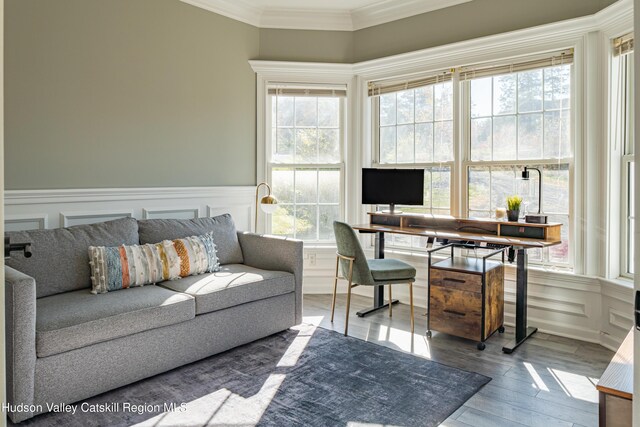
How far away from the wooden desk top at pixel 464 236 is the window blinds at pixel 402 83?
1380 mm

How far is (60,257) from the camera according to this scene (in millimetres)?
2939

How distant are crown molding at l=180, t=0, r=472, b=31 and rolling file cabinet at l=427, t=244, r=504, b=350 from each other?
95.5 inches

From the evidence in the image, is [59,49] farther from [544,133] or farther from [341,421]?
[544,133]

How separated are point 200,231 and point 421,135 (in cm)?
224

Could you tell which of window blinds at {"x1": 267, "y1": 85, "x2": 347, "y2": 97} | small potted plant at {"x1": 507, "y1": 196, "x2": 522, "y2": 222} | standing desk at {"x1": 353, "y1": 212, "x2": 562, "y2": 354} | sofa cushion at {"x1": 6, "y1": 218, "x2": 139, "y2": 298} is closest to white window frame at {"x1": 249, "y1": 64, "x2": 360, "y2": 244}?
window blinds at {"x1": 267, "y1": 85, "x2": 347, "y2": 97}

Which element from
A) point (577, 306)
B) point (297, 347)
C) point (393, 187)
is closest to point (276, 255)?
point (297, 347)

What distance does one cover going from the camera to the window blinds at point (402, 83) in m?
4.29

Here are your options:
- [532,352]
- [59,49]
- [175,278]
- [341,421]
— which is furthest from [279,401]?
[59,49]

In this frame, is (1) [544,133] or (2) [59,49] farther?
(1) [544,133]

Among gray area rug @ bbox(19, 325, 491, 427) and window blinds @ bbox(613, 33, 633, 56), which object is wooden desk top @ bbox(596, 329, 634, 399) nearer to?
gray area rug @ bbox(19, 325, 491, 427)

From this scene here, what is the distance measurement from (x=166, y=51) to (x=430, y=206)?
8.94ft

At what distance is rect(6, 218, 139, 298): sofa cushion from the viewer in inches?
111

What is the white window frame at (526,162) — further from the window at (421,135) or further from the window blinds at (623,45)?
the window blinds at (623,45)

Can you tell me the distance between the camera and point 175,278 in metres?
3.32
